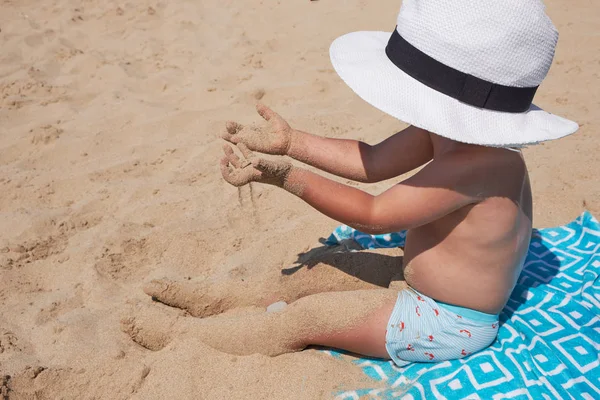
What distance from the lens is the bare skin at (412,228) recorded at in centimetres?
152

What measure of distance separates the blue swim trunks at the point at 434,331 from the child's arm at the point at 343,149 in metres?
0.49

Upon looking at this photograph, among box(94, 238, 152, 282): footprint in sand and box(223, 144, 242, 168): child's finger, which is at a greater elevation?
box(223, 144, 242, 168): child's finger

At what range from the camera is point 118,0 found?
471cm

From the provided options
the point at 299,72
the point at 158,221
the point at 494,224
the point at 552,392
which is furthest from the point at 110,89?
the point at 552,392

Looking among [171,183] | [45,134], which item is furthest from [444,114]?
[45,134]

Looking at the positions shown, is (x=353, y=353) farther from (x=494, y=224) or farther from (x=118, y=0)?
(x=118, y=0)

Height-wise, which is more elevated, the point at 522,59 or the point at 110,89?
the point at 522,59

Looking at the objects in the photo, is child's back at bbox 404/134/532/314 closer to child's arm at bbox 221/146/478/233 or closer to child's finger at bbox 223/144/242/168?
child's arm at bbox 221/146/478/233

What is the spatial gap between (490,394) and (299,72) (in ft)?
8.51

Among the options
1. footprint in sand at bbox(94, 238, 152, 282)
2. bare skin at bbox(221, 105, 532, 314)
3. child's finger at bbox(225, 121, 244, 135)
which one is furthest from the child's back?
footprint in sand at bbox(94, 238, 152, 282)

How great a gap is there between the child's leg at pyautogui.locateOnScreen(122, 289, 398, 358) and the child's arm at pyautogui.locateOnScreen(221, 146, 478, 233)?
0.26 metres

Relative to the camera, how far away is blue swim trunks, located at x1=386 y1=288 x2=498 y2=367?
1655 mm

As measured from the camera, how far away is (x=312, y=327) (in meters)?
1.70

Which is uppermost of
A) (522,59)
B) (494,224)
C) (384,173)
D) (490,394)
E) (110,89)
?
(522,59)
